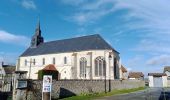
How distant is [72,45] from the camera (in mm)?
54344

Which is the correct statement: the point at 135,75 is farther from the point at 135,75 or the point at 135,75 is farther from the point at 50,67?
the point at 50,67

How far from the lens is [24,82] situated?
20.7 m

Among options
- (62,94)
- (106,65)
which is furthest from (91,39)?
(62,94)

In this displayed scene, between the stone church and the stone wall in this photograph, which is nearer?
the stone wall

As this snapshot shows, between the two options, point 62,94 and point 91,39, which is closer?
point 62,94

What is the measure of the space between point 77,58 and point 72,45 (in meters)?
5.63

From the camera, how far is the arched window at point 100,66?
151 feet

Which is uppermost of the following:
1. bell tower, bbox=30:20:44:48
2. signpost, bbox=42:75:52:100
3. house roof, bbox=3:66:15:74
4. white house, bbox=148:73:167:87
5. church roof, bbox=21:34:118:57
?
bell tower, bbox=30:20:44:48

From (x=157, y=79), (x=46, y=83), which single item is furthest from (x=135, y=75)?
(x=46, y=83)

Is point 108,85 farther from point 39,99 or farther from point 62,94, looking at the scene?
point 39,99

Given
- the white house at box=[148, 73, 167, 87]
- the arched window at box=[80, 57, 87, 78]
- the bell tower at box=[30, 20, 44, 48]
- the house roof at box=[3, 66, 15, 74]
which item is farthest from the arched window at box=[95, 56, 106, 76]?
the house roof at box=[3, 66, 15, 74]

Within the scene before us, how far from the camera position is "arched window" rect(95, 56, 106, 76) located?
1806 inches

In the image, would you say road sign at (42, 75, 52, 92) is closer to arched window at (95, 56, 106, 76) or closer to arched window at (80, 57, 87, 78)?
arched window at (95, 56, 106, 76)

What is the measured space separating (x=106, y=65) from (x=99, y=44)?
5439 millimetres
